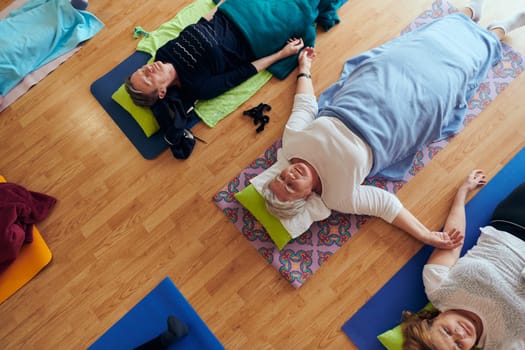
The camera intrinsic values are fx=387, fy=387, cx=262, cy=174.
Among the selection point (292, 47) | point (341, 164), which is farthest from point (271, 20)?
point (341, 164)

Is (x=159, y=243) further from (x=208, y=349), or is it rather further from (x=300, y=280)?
(x=300, y=280)

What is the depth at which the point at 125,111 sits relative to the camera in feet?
6.56

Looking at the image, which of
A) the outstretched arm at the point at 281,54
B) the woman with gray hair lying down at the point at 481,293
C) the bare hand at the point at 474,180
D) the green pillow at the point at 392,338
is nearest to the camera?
the woman with gray hair lying down at the point at 481,293

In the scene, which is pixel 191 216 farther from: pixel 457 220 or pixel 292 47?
pixel 457 220

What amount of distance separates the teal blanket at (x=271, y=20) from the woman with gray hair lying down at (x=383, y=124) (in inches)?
14.6

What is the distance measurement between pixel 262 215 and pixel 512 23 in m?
1.52

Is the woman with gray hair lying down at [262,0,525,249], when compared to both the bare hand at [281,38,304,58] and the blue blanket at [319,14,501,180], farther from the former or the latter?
the bare hand at [281,38,304,58]

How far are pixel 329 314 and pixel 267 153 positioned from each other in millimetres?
775

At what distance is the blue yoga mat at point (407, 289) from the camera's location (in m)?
1.60

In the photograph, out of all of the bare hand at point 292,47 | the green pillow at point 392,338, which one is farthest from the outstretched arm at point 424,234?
the bare hand at point 292,47

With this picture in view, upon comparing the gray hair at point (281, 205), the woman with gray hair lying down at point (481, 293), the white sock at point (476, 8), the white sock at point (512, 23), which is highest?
the white sock at point (476, 8)

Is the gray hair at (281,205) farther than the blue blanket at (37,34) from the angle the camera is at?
No

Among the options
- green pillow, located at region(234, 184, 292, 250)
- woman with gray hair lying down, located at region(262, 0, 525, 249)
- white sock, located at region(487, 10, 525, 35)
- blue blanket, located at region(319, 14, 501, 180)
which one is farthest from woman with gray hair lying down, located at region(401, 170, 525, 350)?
white sock, located at region(487, 10, 525, 35)

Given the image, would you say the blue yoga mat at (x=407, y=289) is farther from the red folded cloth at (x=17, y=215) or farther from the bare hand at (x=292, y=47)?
the red folded cloth at (x=17, y=215)
